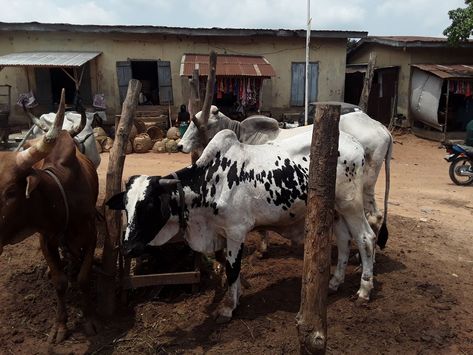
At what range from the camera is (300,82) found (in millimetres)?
15453

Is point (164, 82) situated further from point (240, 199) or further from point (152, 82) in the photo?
point (240, 199)

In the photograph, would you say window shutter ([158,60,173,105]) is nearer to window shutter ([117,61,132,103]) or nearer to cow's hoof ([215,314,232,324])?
window shutter ([117,61,132,103])

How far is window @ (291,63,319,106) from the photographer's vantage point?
50.3 ft

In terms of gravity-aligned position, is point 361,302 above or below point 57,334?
above

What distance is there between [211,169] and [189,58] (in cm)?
1116

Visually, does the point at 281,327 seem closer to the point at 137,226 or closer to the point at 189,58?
the point at 137,226

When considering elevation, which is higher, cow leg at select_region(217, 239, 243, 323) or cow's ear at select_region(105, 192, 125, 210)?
cow's ear at select_region(105, 192, 125, 210)

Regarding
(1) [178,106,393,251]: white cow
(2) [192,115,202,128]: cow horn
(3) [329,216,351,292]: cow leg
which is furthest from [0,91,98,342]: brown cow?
(3) [329,216,351,292]: cow leg

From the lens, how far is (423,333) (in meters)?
3.57

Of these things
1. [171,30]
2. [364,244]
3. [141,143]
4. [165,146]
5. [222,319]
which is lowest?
[222,319]

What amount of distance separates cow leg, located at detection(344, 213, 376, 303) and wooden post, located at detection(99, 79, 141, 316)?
222cm

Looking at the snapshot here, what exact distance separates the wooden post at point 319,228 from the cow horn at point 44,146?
1879 mm

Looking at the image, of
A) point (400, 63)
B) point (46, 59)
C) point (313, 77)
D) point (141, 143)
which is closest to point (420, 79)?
point (400, 63)

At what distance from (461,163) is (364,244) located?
6.86m
